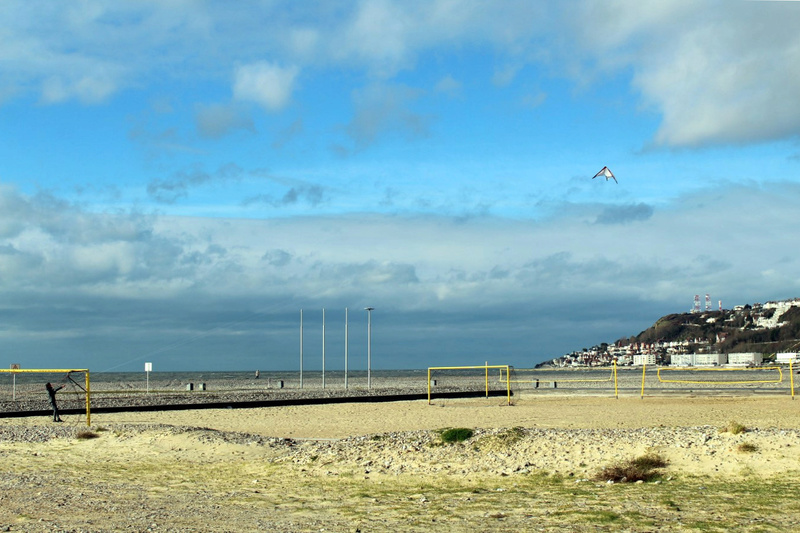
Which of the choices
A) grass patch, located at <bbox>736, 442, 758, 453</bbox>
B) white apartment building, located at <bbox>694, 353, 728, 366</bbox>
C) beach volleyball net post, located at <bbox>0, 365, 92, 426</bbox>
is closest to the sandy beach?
grass patch, located at <bbox>736, 442, 758, 453</bbox>

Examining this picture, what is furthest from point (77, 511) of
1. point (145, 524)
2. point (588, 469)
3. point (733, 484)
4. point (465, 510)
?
point (733, 484)

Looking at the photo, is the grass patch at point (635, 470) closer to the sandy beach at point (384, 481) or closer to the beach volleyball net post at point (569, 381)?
the sandy beach at point (384, 481)

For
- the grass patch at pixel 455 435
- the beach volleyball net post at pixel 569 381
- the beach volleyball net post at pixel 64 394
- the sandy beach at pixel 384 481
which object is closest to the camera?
the sandy beach at pixel 384 481

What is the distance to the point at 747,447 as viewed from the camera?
1337 cm

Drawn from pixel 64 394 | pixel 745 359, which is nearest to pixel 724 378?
pixel 64 394

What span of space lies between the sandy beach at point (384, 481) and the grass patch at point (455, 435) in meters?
0.20

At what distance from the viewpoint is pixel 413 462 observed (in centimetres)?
1443

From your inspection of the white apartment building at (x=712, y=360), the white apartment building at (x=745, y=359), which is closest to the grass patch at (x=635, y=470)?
the white apartment building at (x=745, y=359)

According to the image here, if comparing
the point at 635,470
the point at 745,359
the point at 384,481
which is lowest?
the point at 745,359

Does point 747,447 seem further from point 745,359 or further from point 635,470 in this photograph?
point 745,359

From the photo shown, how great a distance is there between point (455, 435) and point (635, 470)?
3.84 meters

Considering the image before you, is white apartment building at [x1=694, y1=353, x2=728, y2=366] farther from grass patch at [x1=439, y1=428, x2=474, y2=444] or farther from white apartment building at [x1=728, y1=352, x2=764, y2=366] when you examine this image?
grass patch at [x1=439, y1=428, x2=474, y2=444]

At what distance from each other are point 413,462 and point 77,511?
5.62 metres

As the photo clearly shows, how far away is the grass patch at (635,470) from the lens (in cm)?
1242
